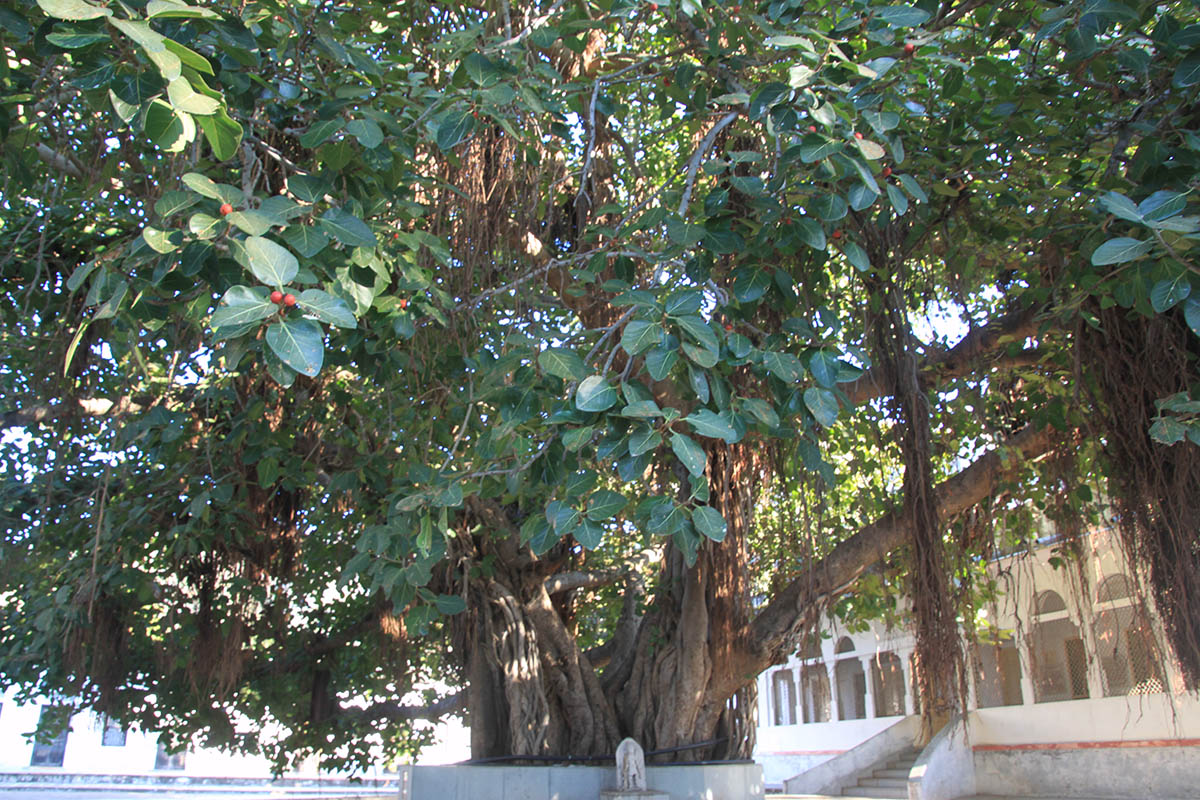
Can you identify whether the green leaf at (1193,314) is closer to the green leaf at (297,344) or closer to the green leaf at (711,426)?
the green leaf at (711,426)

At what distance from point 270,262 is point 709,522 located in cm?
95

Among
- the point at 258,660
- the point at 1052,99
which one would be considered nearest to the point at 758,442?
the point at 1052,99

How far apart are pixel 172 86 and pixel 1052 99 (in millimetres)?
2793

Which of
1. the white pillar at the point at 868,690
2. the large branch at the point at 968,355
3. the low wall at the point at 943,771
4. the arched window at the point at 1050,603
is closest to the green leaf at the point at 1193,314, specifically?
the large branch at the point at 968,355

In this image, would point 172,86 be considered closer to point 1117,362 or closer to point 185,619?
point 1117,362

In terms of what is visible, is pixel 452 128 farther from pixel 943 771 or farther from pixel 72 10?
pixel 943 771

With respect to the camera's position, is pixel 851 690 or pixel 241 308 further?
pixel 851 690

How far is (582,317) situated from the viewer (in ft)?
14.4

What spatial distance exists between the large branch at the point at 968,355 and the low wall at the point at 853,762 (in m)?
7.93

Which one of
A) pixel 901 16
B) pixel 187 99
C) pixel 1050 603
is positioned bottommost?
pixel 1050 603

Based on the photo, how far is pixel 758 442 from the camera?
11.7 ft

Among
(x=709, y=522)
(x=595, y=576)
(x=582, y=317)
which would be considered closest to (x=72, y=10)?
(x=709, y=522)

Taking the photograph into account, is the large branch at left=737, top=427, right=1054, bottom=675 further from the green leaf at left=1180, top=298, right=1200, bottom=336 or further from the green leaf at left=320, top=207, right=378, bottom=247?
the green leaf at left=320, top=207, right=378, bottom=247

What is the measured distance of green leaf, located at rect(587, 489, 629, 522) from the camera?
6.23 feet
